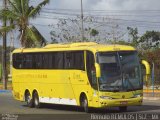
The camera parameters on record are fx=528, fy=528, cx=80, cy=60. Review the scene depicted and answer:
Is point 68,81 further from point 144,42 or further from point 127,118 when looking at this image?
point 144,42

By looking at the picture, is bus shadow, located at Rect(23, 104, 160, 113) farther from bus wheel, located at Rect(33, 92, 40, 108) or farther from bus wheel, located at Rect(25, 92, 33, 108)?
bus wheel, located at Rect(25, 92, 33, 108)

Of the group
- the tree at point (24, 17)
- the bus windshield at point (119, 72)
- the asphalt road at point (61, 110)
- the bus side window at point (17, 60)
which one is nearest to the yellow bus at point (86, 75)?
the bus windshield at point (119, 72)

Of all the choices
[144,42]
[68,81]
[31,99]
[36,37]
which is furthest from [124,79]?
[144,42]

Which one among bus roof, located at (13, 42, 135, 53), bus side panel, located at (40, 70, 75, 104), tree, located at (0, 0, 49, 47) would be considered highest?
tree, located at (0, 0, 49, 47)

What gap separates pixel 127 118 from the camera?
19500 mm

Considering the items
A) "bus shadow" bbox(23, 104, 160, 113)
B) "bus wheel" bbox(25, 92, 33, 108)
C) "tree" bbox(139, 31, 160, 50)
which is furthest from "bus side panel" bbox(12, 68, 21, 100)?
"tree" bbox(139, 31, 160, 50)

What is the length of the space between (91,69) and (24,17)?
25086 millimetres

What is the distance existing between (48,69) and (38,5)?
70.7 feet

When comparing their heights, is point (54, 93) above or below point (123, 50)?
below

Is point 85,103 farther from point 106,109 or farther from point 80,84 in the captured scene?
point 106,109

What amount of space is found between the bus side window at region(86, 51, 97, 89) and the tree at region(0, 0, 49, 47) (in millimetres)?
23546

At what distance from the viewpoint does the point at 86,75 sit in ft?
76.1

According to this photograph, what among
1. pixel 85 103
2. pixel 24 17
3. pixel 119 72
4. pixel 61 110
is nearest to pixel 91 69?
pixel 119 72

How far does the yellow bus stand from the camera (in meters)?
22.4
